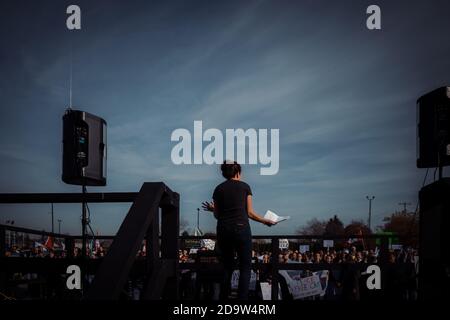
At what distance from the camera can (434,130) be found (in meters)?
4.82

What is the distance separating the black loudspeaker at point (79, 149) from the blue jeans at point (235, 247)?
8.21 ft

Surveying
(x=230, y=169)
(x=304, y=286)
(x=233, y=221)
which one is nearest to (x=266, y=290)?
(x=304, y=286)

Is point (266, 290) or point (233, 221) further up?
point (233, 221)

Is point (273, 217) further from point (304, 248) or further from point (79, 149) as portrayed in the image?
point (304, 248)

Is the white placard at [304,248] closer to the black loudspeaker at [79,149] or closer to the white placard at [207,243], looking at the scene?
the white placard at [207,243]

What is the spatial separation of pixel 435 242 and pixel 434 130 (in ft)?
9.98

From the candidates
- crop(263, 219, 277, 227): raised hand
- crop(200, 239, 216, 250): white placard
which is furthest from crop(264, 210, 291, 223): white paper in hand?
crop(200, 239, 216, 250): white placard

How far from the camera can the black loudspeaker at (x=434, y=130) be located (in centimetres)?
471

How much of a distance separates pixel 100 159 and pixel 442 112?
463 centimetres

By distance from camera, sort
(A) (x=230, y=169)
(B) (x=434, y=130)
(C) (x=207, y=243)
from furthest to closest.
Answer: (C) (x=207, y=243) < (B) (x=434, y=130) < (A) (x=230, y=169)

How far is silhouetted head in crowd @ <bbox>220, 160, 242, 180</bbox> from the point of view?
3.69 m

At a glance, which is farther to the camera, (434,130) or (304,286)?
(304,286)

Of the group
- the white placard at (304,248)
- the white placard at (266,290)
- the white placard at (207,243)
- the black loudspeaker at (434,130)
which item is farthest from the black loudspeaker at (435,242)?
the white placard at (304,248)
